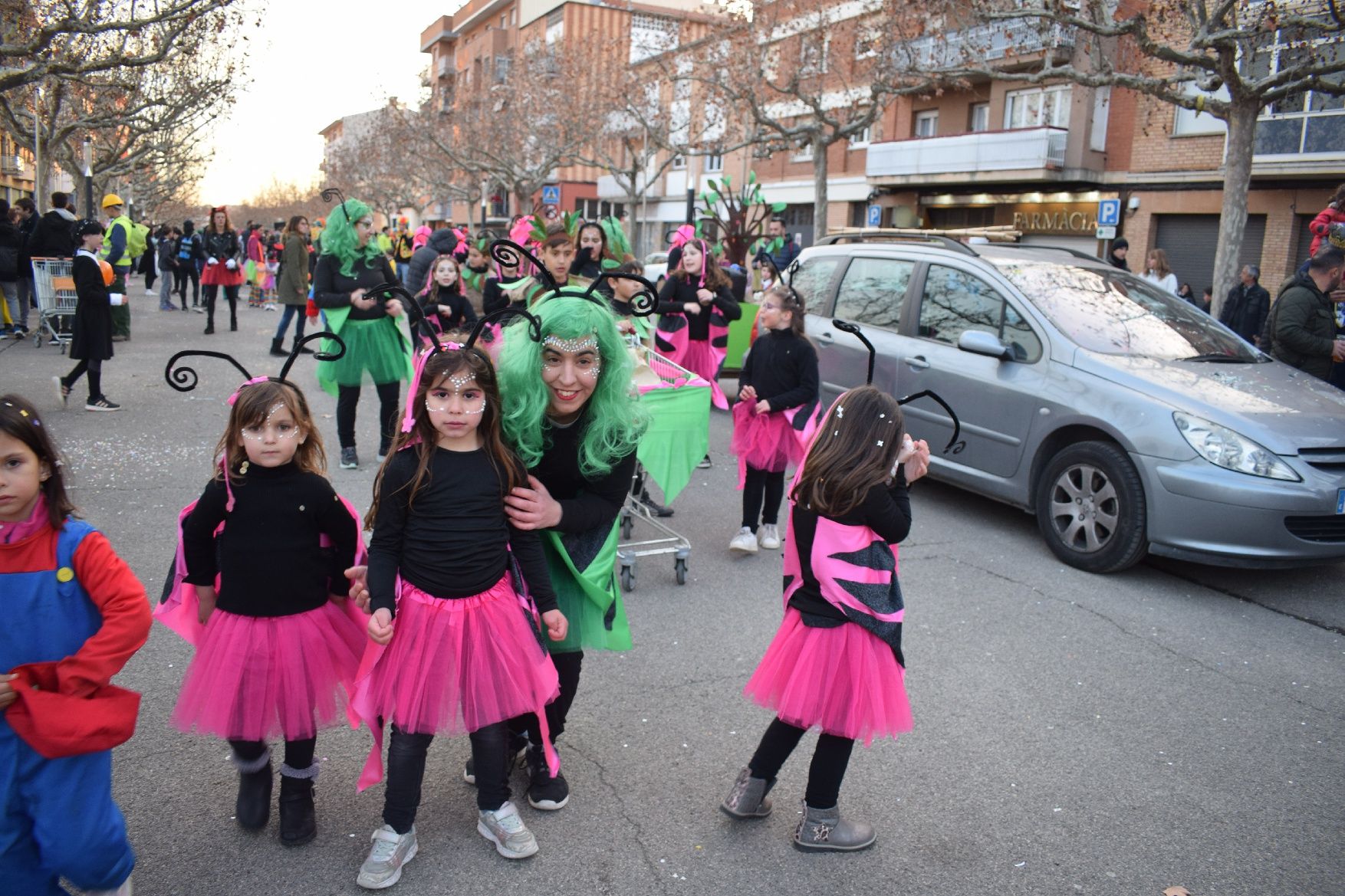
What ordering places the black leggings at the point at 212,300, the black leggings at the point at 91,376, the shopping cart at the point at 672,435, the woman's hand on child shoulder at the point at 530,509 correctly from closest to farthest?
the woman's hand on child shoulder at the point at 530,509 < the shopping cart at the point at 672,435 < the black leggings at the point at 91,376 < the black leggings at the point at 212,300

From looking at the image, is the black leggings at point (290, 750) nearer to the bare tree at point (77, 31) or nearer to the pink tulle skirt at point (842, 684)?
the pink tulle skirt at point (842, 684)

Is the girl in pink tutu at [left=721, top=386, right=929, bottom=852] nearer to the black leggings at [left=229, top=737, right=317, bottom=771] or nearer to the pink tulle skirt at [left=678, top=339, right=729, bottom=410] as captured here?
the black leggings at [left=229, top=737, right=317, bottom=771]

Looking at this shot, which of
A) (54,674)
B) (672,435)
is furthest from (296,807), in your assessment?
(672,435)

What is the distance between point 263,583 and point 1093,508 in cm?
468

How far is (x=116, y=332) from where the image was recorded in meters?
14.8

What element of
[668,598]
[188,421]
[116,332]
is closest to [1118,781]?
[668,598]

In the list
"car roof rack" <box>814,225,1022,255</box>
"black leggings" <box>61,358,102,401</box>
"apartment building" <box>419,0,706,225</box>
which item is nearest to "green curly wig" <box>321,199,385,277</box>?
"black leggings" <box>61,358,102,401</box>

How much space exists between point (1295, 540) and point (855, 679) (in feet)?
11.7

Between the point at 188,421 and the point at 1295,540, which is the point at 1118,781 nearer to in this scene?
the point at 1295,540

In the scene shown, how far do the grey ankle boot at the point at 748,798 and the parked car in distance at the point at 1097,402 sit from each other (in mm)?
2480

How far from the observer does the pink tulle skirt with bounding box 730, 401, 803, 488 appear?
600cm

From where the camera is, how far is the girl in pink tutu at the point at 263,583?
2.79 m

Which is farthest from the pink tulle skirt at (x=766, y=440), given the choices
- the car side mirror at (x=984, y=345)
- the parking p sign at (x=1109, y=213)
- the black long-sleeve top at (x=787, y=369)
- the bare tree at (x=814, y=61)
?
the parking p sign at (x=1109, y=213)

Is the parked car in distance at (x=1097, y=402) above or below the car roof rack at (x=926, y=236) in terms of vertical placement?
below
